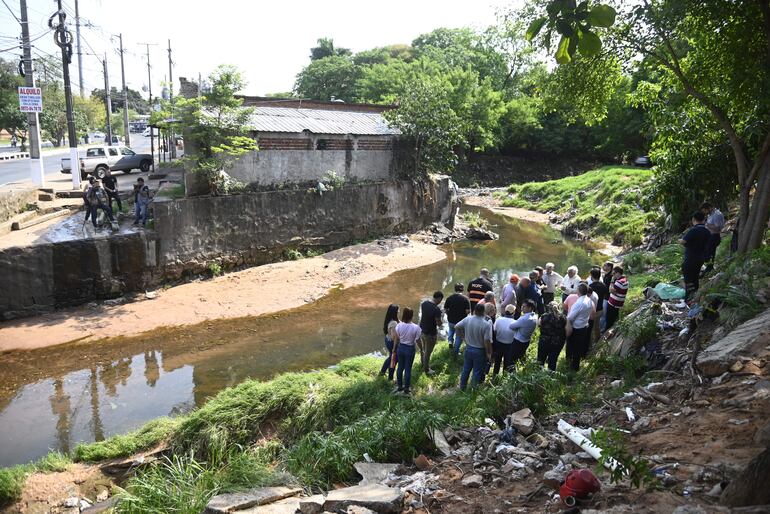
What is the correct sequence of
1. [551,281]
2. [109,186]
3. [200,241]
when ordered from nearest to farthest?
1. [551,281]
2. [109,186]
3. [200,241]

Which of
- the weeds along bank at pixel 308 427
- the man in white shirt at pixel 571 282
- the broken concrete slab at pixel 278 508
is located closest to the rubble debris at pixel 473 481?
the weeds along bank at pixel 308 427

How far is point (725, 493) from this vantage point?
12.8 feet

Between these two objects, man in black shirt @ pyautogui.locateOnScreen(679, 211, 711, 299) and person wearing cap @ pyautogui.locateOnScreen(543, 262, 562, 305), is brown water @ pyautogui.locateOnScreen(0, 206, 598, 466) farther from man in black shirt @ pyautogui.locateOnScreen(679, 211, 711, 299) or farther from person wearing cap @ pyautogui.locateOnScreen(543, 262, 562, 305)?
man in black shirt @ pyautogui.locateOnScreen(679, 211, 711, 299)

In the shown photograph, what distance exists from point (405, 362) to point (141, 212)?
11829mm

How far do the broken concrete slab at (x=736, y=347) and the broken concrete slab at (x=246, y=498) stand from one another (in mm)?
5139

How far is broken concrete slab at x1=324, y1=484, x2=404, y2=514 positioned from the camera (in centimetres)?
492

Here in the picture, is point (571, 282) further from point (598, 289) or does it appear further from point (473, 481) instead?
point (473, 481)

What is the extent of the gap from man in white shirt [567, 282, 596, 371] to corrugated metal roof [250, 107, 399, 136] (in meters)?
14.2

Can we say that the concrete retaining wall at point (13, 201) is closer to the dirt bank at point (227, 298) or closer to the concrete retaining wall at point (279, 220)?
the dirt bank at point (227, 298)

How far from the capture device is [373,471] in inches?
246

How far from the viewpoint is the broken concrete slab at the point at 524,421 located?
6.43m

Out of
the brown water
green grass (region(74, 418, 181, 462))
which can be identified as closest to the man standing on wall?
the brown water

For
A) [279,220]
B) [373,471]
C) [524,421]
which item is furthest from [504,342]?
[279,220]

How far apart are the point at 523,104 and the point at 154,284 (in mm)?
35357
